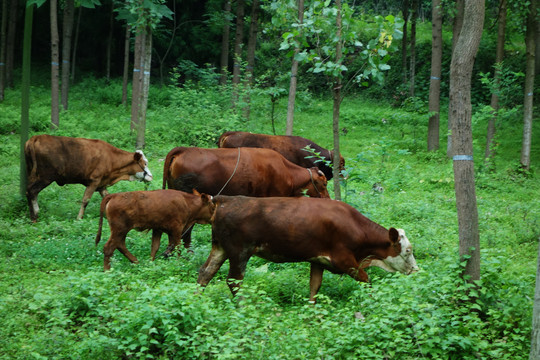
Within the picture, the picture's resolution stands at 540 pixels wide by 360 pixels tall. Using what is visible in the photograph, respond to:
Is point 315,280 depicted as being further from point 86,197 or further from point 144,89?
point 144,89

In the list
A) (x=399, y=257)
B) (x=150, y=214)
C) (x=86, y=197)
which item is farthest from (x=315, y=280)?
(x=86, y=197)

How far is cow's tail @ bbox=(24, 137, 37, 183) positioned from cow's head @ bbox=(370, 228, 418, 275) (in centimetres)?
863

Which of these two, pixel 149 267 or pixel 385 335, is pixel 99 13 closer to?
pixel 149 267

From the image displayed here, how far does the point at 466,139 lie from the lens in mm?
7156

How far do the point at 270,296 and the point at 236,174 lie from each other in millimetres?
3675

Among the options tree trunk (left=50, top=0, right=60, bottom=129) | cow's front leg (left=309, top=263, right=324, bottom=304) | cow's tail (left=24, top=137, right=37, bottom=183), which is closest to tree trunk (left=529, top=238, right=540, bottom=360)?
cow's front leg (left=309, top=263, right=324, bottom=304)

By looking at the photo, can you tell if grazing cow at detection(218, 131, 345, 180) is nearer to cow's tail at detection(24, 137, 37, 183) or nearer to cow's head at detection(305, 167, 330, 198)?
cow's head at detection(305, 167, 330, 198)

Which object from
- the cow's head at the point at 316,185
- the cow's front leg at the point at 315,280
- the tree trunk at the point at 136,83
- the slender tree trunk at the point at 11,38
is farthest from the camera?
the slender tree trunk at the point at 11,38

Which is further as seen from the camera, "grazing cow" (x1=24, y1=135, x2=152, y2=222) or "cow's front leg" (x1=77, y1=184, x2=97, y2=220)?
"grazing cow" (x1=24, y1=135, x2=152, y2=222)

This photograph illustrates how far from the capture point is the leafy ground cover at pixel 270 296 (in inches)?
240

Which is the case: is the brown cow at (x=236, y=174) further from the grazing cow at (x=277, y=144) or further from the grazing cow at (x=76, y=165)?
the grazing cow at (x=76, y=165)

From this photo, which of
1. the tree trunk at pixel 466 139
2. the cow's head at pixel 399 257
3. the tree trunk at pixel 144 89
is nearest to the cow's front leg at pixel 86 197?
the tree trunk at pixel 144 89

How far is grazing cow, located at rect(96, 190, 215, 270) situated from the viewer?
392 inches

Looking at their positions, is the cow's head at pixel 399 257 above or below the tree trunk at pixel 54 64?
below
